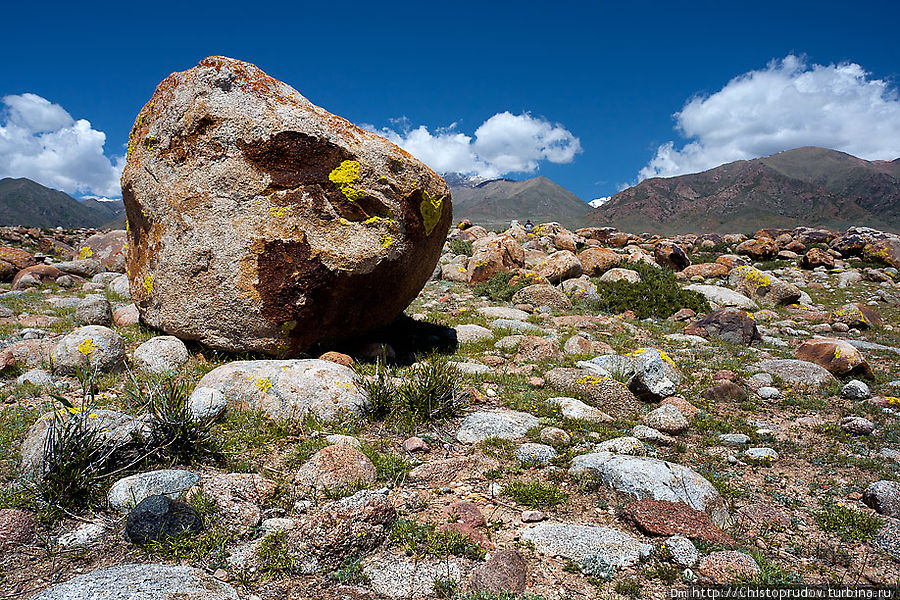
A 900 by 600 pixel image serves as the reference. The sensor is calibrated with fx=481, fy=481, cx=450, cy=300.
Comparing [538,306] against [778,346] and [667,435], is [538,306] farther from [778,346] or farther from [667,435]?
[667,435]

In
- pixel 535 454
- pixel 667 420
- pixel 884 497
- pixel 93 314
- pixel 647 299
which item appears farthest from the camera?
pixel 647 299

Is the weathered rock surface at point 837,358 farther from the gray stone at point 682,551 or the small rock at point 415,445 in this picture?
the small rock at point 415,445

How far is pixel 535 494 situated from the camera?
4703 millimetres

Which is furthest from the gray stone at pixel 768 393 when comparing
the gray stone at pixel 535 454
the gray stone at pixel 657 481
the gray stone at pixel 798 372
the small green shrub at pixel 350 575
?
the small green shrub at pixel 350 575

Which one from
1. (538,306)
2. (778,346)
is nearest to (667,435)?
(778,346)

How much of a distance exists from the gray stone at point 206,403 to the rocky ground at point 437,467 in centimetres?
3

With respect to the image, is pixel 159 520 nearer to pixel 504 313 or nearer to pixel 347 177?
pixel 347 177

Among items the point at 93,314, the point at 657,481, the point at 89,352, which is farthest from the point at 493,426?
the point at 93,314

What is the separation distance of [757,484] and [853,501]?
32.0 inches

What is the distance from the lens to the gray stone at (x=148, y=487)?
13.6 feet

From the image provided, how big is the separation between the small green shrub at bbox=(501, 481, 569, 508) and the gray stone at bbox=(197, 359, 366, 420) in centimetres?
232

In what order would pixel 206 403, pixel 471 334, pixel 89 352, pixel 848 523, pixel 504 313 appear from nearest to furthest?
1. pixel 848 523
2. pixel 206 403
3. pixel 89 352
4. pixel 471 334
5. pixel 504 313

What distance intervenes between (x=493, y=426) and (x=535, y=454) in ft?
2.60

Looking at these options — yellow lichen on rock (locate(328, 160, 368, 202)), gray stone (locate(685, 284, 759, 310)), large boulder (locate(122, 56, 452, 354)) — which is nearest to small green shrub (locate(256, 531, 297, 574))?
large boulder (locate(122, 56, 452, 354))
